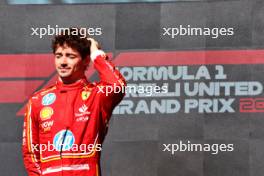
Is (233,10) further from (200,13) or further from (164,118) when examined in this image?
(164,118)

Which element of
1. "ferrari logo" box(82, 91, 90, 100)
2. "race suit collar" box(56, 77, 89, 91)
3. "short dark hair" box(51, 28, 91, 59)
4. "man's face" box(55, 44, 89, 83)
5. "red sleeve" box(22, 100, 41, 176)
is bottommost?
"red sleeve" box(22, 100, 41, 176)

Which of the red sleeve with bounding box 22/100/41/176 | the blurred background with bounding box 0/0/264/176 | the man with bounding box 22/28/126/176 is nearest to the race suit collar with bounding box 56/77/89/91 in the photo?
the man with bounding box 22/28/126/176

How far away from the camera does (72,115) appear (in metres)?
6.30

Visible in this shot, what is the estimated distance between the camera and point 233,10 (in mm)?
8445

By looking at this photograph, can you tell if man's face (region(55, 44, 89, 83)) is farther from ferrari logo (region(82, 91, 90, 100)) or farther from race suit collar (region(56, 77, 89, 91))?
ferrari logo (region(82, 91, 90, 100))

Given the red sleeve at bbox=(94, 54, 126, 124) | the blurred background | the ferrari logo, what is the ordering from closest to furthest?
1. the red sleeve at bbox=(94, 54, 126, 124)
2. the ferrari logo
3. the blurred background

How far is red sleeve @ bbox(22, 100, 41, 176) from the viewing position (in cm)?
625

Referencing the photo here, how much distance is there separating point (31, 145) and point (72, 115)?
0.42m

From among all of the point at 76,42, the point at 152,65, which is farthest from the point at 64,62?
the point at 152,65

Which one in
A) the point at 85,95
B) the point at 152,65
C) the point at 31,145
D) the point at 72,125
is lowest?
the point at 31,145

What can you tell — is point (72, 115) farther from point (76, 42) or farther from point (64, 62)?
point (76, 42)

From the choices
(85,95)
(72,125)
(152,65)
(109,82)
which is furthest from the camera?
(152,65)

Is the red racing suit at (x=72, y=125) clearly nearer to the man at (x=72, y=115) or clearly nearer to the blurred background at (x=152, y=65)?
the man at (x=72, y=115)

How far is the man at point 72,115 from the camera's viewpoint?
616cm
